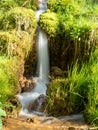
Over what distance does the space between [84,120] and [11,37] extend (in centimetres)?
240

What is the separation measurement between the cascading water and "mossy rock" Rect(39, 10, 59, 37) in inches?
5.0

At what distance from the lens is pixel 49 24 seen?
836 centimetres

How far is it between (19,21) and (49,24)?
26.8 inches

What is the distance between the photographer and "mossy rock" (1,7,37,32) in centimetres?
807

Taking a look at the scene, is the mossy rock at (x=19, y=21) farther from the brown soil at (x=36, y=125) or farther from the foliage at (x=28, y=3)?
the brown soil at (x=36, y=125)

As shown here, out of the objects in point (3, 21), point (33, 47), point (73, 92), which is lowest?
point (73, 92)

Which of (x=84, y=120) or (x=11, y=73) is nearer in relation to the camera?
(x=84, y=120)

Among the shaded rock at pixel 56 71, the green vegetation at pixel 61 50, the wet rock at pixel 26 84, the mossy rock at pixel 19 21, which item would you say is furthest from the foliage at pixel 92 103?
the mossy rock at pixel 19 21

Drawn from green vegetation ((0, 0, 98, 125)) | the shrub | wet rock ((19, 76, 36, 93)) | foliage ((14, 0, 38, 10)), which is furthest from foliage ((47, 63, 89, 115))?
foliage ((14, 0, 38, 10))

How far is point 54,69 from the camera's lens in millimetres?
8000

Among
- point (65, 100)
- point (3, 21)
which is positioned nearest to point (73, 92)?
point (65, 100)

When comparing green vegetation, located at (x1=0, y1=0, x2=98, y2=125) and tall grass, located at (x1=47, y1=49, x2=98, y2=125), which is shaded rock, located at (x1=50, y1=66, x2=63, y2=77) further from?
tall grass, located at (x1=47, y1=49, x2=98, y2=125)

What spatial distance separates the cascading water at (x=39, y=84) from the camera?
6.54 metres

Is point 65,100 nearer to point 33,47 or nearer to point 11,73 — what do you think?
point 11,73
